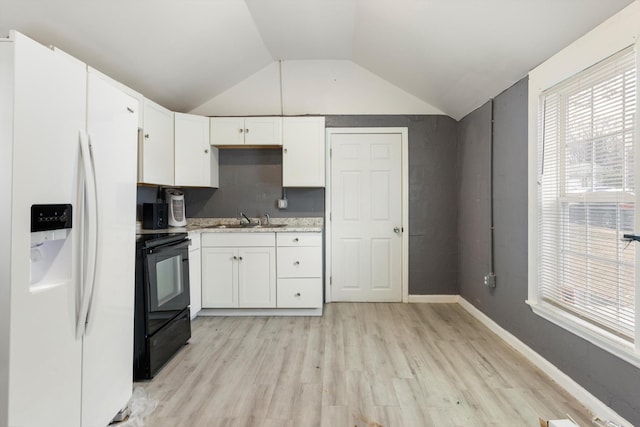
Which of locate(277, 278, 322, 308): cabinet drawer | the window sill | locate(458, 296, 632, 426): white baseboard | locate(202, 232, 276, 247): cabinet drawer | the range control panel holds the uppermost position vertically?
the range control panel

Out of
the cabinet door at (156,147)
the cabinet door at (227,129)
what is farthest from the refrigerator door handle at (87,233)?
the cabinet door at (227,129)

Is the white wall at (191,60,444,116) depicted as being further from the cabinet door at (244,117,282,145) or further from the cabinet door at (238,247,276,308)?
the cabinet door at (238,247,276,308)

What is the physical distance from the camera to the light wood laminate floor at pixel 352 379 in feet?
5.92

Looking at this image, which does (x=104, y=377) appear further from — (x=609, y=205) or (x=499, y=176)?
(x=499, y=176)

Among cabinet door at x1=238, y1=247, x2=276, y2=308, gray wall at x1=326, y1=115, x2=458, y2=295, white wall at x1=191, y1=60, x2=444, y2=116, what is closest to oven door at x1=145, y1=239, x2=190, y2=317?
cabinet door at x1=238, y1=247, x2=276, y2=308

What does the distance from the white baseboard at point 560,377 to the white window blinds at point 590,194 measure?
15.8 inches

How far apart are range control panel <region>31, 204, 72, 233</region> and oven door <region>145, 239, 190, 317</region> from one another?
947mm

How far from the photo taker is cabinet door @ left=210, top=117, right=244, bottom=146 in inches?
144

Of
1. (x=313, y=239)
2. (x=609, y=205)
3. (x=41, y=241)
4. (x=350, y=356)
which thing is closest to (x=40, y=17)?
(x=41, y=241)

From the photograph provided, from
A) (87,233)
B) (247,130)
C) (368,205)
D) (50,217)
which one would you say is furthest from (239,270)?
(50,217)

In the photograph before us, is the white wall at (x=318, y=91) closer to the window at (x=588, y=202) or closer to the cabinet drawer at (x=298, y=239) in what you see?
the cabinet drawer at (x=298, y=239)

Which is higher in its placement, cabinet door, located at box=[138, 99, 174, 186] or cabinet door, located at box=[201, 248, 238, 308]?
→ cabinet door, located at box=[138, 99, 174, 186]

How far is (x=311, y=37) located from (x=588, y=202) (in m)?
2.82

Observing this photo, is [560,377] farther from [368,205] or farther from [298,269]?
[368,205]
